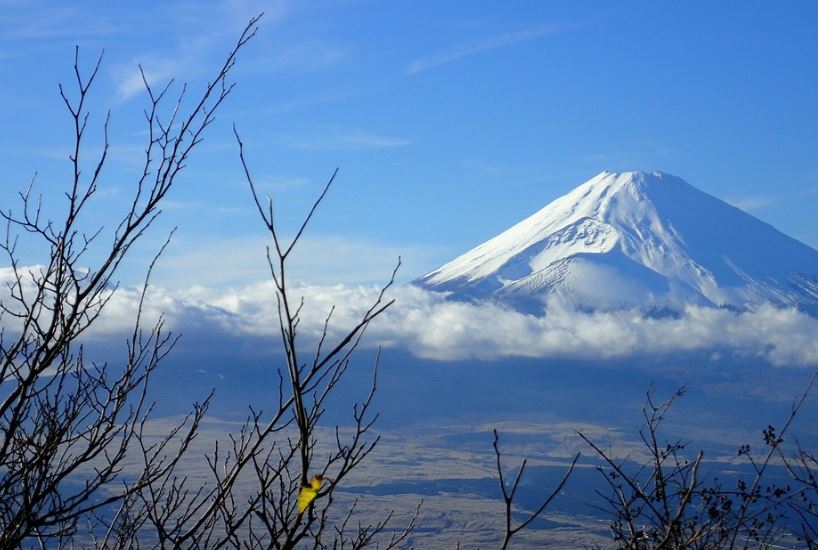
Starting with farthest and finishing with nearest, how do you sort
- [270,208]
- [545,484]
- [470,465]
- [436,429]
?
[436,429]
[470,465]
[545,484]
[270,208]

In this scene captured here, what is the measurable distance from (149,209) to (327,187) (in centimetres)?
132

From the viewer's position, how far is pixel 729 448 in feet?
509

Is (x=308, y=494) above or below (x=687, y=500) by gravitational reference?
above

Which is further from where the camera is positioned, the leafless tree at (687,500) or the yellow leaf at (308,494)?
the leafless tree at (687,500)

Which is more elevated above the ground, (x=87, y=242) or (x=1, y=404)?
(x=87, y=242)

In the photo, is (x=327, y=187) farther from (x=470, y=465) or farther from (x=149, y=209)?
(x=470, y=465)

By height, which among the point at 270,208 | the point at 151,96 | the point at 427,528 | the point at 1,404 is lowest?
the point at 427,528

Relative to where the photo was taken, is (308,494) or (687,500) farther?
(687,500)

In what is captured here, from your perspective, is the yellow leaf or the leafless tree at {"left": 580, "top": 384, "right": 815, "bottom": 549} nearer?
the yellow leaf

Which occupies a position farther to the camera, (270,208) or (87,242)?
(87,242)

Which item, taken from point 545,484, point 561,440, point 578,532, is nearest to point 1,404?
point 578,532

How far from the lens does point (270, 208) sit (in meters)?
2.95

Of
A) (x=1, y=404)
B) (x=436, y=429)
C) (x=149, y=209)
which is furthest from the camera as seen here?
(x=436, y=429)

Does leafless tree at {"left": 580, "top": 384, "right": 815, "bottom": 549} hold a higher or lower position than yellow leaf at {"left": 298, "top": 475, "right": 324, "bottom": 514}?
lower
